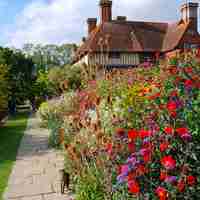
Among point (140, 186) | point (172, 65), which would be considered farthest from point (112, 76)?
point (140, 186)

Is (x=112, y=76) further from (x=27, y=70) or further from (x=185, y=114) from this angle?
(x=27, y=70)

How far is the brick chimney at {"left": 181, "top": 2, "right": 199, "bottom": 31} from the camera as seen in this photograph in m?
28.9

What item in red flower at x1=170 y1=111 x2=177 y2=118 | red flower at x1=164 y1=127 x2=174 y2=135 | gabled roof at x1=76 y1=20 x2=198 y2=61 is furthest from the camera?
gabled roof at x1=76 y1=20 x2=198 y2=61

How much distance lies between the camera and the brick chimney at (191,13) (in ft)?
94.7

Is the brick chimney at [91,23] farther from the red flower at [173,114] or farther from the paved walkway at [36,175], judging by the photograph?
the red flower at [173,114]

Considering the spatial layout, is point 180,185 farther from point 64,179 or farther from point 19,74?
point 19,74

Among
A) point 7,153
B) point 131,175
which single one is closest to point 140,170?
point 131,175

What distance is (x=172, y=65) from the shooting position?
15.5 feet

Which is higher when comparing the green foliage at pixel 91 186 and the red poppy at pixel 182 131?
the red poppy at pixel 182 131

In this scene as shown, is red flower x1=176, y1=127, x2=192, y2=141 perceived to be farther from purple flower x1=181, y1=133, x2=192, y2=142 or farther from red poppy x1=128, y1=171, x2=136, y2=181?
red poppy x1=128, y1=171, x2=136, y2=181

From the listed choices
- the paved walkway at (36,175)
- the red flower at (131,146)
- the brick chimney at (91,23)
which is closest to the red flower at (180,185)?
the red flower at (131,146)

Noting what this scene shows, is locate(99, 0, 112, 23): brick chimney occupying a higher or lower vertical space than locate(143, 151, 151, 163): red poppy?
higher

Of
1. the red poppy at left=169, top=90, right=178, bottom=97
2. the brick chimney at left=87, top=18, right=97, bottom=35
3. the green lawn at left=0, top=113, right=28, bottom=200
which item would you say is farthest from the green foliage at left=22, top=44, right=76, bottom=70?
the red poppy at left=169, top=90, right=178, bottom=97

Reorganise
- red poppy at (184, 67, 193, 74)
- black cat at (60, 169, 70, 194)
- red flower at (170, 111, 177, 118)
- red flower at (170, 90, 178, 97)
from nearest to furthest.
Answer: red flower at (170, 111, 177, 118), red flower at (170, 90, 178, 97), red poppy at (184, 67, 193, 74), black cat at (60, 169, 70, 194)
